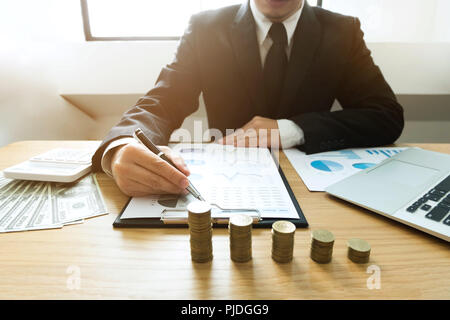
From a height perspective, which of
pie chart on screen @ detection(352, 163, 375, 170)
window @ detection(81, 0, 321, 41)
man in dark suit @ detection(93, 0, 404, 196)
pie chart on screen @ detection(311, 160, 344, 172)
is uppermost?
window @ detection(81, 0, 321, 41)

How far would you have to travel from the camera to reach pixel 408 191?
466 millimetres

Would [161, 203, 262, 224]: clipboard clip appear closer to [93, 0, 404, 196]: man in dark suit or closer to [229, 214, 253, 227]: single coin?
[229, 214, 253, 227]: single coin

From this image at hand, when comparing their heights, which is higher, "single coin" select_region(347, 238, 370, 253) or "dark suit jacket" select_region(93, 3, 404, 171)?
"dark suit jacket" select_region(93, 3, 404, 171)

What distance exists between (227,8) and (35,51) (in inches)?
38.8

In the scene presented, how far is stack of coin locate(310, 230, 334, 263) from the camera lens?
33cm

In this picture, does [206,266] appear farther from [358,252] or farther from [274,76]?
[274,76]

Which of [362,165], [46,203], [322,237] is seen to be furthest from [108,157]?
[362,165]

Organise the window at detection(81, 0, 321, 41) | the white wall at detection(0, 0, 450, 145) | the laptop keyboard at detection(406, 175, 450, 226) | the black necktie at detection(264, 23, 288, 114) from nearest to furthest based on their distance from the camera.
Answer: the laptop keyboard at detection(406, 175, 450, 226) → the black necktie at detection(264, 23, 288, 114) → the white wall at detection(0, 0, 450, 145) → the window at detection(81, 0, 321, 41)

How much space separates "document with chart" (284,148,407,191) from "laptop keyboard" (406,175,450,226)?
0.15m

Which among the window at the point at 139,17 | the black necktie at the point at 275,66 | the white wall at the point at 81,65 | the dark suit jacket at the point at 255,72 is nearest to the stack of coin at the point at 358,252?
the dark suit jacket at the point at 255,72

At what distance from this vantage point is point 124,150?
52cm

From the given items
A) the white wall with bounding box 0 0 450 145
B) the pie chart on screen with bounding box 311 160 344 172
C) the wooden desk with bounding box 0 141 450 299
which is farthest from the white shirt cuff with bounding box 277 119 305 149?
the white wall with bounding box 0 0 450 145

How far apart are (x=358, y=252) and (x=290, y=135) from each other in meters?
0.49
